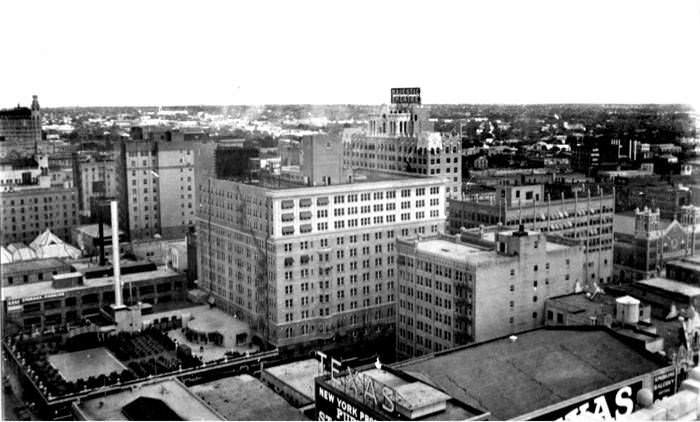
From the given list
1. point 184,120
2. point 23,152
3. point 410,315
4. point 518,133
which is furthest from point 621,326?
point 23,152

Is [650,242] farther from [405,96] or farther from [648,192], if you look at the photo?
[405,96]

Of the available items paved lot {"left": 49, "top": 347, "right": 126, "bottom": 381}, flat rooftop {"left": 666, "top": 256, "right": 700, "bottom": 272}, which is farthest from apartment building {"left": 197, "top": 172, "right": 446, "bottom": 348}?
flat rooftop {"left": 666, "top": 256, "right": 700, "bottom": 272}

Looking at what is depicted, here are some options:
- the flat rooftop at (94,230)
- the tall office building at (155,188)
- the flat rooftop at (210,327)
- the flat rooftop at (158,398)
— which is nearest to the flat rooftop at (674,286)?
the flat rooftop at (210,327)

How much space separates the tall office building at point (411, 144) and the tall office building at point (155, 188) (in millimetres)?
8249

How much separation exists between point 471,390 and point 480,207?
45.2 feet

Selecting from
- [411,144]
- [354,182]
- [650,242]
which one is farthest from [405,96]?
[650,242]

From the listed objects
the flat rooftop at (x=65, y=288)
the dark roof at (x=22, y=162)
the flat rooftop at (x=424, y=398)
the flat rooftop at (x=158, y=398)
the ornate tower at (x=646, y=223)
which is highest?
the dark roof at (x=22, y=162)

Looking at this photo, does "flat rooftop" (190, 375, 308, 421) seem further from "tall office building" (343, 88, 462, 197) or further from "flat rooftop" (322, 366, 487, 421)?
"tall office building" (343, 88, 462, 197)

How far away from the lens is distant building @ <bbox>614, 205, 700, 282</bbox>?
2088 cm

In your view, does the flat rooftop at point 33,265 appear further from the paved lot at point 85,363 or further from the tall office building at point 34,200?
the paved lot at point 85,363

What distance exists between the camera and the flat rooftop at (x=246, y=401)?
46.5 ft

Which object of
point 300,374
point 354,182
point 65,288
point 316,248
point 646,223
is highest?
point 354,182

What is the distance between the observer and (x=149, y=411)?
43.0ft

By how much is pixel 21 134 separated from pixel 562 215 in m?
18.0
